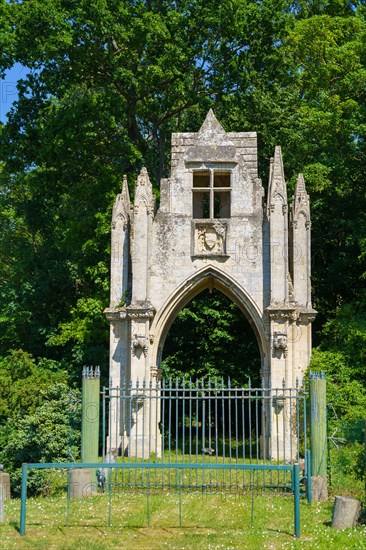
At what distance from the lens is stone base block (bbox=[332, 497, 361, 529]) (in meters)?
13.2

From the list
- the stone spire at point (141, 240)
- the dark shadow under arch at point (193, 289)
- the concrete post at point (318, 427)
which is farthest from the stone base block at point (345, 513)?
the stone spire at point (141, 240)

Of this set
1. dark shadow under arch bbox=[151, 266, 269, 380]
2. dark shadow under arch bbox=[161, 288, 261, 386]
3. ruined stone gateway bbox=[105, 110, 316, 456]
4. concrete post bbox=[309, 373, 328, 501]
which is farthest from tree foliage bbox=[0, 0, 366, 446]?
concrete post bbox=[309, 373, 328, 501]

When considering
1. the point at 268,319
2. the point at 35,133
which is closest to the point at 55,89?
the point at 35,133

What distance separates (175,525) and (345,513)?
254cm

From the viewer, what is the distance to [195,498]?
15.6 m

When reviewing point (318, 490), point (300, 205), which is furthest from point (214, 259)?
point (318, 490)

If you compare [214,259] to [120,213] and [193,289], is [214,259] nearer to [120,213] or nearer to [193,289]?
[193,289]

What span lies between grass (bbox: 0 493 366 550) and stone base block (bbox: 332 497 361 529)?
0.15 meters

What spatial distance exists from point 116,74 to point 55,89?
213 cm

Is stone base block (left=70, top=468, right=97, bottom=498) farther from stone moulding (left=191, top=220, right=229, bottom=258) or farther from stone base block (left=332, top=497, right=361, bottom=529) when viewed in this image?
stone moulding (left=191, top=220, right=229, bottom=258)

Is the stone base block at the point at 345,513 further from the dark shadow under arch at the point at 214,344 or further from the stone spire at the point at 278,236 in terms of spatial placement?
the dark shadow under arch at the point at 214,344

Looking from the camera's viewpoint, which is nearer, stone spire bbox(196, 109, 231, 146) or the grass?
the grass

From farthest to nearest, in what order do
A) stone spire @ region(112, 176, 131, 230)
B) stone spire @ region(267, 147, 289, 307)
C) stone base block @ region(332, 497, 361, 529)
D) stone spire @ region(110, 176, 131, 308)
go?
stone spire @ region(112, 176, 131, 230) → stone spire @ region(110, 176, 131, 308) → stone spire @ region(267, 147, 289, 307) → stone base block @ region(332, 497, 361, 529)

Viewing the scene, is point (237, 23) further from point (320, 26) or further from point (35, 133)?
point (35, 133)
